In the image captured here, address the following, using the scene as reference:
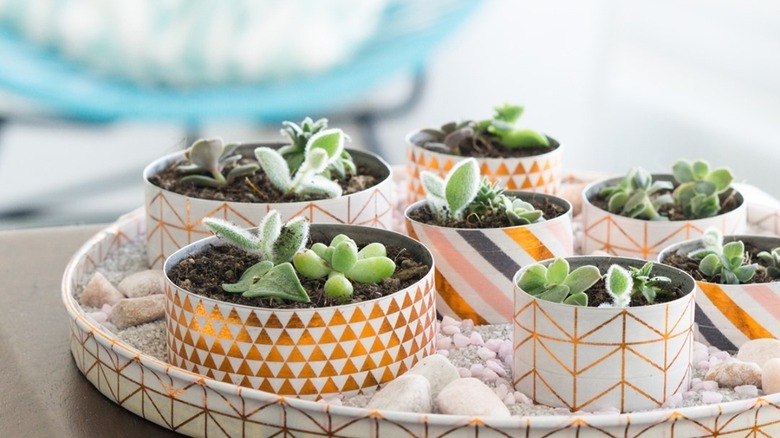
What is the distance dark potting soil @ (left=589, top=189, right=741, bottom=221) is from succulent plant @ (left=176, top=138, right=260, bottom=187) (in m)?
0.32

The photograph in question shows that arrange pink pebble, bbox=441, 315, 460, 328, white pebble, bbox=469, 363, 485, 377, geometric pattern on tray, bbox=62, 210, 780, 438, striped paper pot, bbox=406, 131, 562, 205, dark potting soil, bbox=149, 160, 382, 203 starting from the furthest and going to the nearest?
striped paper pot, bbox=406, 131, 562, 205 < dark potting soil, bbox=149, 160, 382, 203 < pink pebble, bbox=441, 315, 460, 328 < white pebble, bbox=469, 363, 485, 377 < geometric pattern on tray, bbox=62, 210, 780, 438

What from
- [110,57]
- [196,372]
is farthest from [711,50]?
[196,372]

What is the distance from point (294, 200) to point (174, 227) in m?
0.11

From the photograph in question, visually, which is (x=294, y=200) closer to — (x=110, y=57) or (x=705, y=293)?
(x=705, y=293)

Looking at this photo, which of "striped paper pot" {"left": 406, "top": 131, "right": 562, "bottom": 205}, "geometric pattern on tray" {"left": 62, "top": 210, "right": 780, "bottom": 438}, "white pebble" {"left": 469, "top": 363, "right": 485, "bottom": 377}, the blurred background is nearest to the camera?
"geometric pattern on tray" {"left": 62, "top": 210, "right": 780, "bottom": 438}

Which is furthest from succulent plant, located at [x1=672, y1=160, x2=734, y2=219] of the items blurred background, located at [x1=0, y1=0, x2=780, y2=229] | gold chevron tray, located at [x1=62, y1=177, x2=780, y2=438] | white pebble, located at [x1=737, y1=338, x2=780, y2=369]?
blurred background, located at [x1=0, y1=0, x2=780, y2=229]

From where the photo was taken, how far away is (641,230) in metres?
0.96

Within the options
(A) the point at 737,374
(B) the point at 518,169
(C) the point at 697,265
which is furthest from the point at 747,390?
(B) the point at 518,169

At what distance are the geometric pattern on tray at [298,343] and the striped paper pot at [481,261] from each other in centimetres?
13

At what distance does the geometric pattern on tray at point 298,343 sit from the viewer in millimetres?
698

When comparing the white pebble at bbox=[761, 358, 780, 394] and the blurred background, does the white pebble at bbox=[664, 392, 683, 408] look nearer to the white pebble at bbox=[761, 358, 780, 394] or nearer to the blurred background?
the white pebble at bbox=[761, 358, 780, 394]

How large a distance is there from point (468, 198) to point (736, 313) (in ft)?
0.72

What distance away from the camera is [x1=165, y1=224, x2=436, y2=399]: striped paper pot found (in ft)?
2.29

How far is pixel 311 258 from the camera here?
2.46 ft
